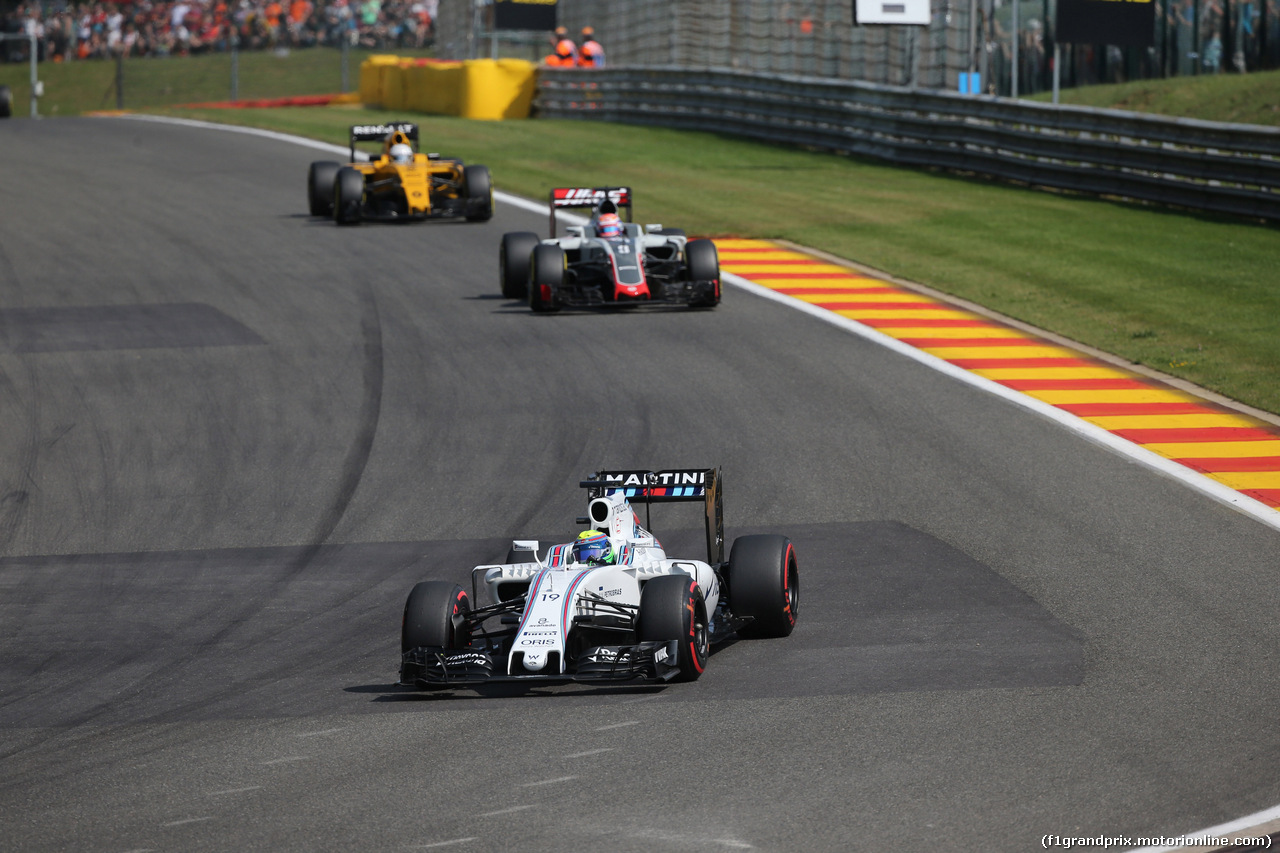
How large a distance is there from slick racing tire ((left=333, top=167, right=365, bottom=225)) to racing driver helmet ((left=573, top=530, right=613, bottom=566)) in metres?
18.0

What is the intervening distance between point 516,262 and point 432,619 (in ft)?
40.5

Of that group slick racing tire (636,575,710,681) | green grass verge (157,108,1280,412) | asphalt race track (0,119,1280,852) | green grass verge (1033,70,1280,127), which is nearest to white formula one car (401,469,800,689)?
slick racing tire (636,575,710,681)

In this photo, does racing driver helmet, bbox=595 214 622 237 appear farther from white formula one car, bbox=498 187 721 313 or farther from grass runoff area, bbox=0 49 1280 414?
grass runoff area, bbox=0 49 1280 414

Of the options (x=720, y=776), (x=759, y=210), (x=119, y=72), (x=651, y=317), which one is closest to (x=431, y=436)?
(x=651, y=317)

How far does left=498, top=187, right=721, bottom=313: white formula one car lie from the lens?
2016 cm

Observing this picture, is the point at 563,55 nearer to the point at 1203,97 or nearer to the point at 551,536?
the point at 1203,97

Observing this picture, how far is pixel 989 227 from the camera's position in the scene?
1019 inches

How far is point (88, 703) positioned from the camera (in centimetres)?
907

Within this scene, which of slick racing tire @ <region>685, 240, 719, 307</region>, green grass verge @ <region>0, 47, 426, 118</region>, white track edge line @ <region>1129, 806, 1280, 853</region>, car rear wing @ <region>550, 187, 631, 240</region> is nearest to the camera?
white track edge line @ <region>1129, 806, 1280, 853</region>

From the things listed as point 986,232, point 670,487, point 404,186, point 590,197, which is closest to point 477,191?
point 404,186

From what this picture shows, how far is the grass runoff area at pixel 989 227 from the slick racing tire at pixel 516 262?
9.49 ft

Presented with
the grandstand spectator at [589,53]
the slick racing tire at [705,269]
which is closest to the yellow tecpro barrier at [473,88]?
the grandstand spectator at [589,53]

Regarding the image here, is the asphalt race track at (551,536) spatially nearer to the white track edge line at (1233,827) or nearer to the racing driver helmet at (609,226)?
the white track edge line at (1233,827)

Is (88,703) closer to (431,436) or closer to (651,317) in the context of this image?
(431,436)
